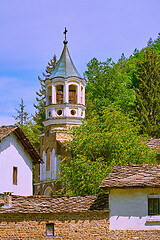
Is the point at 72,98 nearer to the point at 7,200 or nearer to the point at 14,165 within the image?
the point at 14,165

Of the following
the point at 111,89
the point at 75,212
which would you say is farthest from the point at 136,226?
the point at 111,89

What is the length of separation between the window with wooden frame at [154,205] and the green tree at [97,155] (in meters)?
7.28

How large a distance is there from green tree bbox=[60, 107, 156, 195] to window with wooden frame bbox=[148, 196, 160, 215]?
7279 mm

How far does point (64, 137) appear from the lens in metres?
37.0

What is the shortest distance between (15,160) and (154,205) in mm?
11382

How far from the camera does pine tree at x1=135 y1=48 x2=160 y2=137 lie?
44675 mm

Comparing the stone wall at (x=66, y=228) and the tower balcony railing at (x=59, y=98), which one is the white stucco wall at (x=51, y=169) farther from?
the stone wall at (x=66, y=228)

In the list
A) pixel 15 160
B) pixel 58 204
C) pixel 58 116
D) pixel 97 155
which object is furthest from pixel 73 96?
pixel 58 204

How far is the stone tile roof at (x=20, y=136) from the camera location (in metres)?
25.7

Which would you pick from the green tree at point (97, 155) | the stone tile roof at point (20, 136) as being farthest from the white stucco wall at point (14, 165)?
the green tree at point (97, 155)

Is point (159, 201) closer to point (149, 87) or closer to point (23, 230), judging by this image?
point (23, 230)

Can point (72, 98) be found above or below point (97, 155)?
above

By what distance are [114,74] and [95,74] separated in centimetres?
316

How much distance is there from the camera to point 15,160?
27062 millimetres
